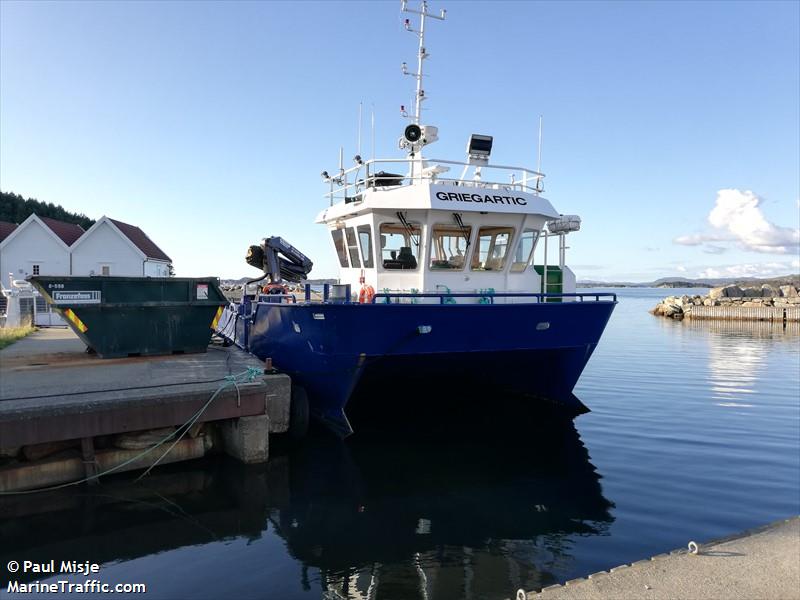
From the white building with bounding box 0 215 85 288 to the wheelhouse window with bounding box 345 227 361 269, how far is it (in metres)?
24.8

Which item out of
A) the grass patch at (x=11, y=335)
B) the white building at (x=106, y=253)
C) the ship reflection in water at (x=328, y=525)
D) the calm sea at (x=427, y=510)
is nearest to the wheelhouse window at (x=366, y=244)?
the calm sea at (x=427, y=510)

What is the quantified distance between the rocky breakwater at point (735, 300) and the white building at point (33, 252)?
143 feet

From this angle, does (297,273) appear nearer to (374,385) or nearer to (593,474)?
(374,385)

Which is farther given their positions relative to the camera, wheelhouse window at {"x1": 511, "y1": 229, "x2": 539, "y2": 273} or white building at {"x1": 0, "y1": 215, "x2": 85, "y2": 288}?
white building at {"x1": 0, "y1": 215, "x2": 85, "y2": 288}

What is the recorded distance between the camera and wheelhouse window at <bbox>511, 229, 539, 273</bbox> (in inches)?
378

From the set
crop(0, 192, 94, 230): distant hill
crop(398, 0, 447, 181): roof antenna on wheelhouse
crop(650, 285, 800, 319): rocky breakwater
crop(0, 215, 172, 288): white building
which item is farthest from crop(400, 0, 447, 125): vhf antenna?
crop(0, 192, 94, 230): distant hill

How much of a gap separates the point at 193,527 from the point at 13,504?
1.94 metres

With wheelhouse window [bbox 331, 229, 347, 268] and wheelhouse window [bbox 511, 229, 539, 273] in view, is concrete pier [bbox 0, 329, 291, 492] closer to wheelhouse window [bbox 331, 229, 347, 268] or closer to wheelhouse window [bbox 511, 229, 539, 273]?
wheelhouse window [bbox 331, 229, 347, 268]

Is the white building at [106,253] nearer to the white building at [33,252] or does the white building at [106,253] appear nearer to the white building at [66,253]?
the white building at [66,253]

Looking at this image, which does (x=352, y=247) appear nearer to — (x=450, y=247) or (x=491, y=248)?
(x=450, y=247)

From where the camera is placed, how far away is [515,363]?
31.8 ft

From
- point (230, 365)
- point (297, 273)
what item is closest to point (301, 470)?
point (230, 365)

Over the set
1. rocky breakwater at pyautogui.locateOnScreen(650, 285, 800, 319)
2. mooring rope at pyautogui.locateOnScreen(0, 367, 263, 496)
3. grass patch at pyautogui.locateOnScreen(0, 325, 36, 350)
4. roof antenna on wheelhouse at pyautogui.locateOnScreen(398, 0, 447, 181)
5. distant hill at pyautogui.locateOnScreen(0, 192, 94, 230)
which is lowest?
mooring rope at pyautogui.locateOnScreen(0, 367, 263, 496)

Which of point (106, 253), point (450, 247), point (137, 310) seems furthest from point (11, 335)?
point (106, 253)
